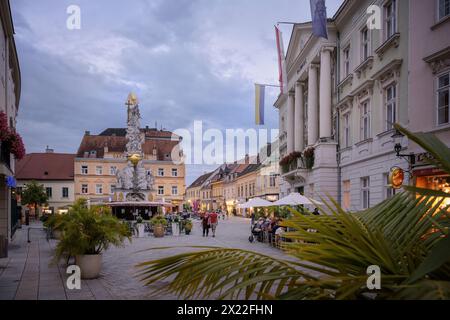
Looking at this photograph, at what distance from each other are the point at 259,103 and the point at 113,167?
4884 centimetres

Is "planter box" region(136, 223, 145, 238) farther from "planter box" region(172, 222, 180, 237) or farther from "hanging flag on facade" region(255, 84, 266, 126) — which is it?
"hanging flag on facade" region(255, 84, 266, 126)

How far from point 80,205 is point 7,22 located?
39.5 feet

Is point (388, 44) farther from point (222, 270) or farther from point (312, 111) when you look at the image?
point (222, 270)

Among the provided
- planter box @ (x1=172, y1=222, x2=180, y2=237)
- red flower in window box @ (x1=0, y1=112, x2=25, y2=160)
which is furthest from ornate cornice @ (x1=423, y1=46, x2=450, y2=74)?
planter box @ (x1=172, y1=222, x2=180, y2=237)

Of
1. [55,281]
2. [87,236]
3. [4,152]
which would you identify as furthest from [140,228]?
[55,281]

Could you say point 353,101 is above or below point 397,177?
above

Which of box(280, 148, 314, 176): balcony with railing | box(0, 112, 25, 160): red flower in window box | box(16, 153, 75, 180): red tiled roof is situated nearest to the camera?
box(0, 112, 25, 160): red flower in window box

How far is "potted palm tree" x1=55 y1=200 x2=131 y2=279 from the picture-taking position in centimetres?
997

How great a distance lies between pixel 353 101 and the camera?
2120 cm

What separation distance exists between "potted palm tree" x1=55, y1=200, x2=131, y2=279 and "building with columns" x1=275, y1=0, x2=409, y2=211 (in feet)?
29.5

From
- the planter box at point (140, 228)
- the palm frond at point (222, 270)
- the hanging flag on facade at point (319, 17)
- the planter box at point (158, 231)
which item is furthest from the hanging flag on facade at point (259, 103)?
the palm frond at point (222, 270)

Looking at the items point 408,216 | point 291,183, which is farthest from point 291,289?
point 291,183

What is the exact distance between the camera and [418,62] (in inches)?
560
